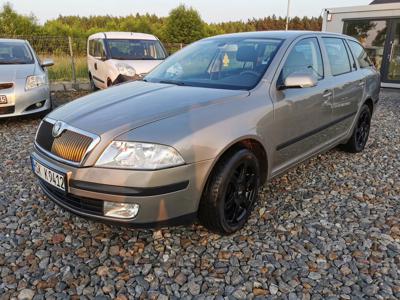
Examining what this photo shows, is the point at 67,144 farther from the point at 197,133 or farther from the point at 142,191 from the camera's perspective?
the point at 197,133

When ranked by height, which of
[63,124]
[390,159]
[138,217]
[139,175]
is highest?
[63,124]

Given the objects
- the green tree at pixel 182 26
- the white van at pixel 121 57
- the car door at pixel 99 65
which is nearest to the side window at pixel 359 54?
the white van at pixel 121 57

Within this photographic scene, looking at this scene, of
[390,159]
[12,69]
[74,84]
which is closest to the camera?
[390,159]

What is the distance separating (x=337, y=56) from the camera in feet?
14.1

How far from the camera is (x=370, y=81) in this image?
496cm

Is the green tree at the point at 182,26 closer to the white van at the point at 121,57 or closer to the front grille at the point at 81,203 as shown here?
the white van at the point at 121,57

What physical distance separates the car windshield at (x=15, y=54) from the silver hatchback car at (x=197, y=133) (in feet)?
14.0

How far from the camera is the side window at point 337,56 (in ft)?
13.5

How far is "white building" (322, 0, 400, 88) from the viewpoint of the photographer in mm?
12039

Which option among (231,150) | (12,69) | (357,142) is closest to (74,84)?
(12,69)

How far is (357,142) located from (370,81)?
0.83 meters

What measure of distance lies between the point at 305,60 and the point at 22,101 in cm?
473

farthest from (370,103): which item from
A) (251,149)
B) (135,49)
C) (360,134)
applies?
(135,49)

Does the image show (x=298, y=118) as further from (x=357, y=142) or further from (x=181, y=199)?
(x=357, y=142)
